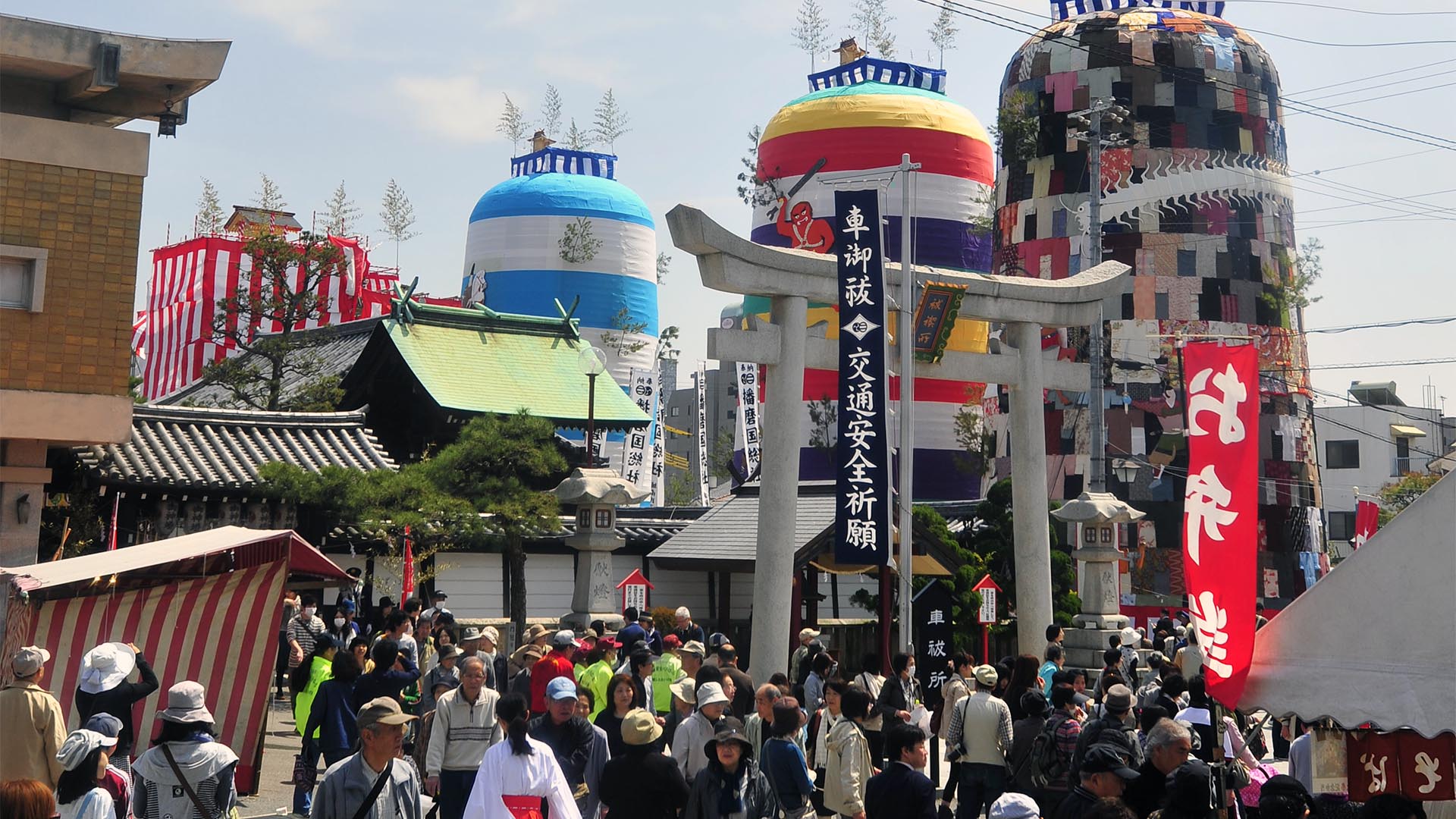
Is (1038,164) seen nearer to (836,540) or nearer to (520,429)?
(520,429)

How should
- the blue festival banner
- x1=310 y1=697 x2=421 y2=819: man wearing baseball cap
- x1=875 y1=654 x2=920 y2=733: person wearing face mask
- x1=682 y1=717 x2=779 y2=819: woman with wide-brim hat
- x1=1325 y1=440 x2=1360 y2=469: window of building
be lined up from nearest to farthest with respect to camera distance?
1. x1=310 y1=697 x2=421 y2=819: man wearing baseball cap
2. x1=682 y1=717 x2=779 y2=819: woman with wide-brim hat
3. x1=875 y1=654 x2=920 y2=733: person wearing face mask
4. the blue festival banner
5. x1=1325 y1=440 x2=1360 y2=469: window of building

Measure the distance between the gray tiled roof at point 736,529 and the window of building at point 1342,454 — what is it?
1806 inches

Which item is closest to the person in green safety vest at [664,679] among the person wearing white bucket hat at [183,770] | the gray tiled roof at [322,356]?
the person wearing white bucket hat at [183,770]

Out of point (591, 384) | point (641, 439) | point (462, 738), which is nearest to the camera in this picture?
point (462, 738)

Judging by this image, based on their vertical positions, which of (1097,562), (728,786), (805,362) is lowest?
(728,786)

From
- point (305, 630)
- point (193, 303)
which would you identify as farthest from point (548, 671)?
point (193, 303)

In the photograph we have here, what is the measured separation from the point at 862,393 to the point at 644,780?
939 centimetres

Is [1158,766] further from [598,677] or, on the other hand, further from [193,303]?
[193,303]

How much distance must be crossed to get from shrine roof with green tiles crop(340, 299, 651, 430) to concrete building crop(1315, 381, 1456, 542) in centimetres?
4126

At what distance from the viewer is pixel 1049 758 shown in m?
9.27

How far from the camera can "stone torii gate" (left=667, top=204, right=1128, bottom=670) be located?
18.2m

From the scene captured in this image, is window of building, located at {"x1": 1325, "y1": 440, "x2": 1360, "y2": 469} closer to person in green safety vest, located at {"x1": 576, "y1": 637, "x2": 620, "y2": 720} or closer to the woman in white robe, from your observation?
person in green safety vest, located at {"x1": 576, "y1": 637, "x2": 620, "y2": 720}

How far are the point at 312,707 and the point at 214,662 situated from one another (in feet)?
3.10

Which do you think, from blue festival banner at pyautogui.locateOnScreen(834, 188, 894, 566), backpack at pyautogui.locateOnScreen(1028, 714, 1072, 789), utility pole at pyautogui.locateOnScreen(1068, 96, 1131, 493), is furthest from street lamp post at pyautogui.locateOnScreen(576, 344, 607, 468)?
backpack at pyautogui.locateOnScreen(1028, 714, 1072, 789)
